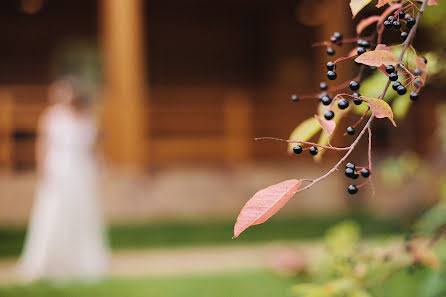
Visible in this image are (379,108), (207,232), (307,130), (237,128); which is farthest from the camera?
(237,128)

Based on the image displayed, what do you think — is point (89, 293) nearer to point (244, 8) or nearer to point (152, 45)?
point (152, 45)

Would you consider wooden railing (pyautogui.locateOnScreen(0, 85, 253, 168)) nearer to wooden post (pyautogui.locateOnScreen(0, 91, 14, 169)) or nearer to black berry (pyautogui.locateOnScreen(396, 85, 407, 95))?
wooden post (pyautogui.locateOnScreen(0, 91, 14, 169))

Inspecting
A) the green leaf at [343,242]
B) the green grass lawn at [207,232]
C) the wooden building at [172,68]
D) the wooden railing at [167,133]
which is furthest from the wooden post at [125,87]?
the green leaf at [343,242]

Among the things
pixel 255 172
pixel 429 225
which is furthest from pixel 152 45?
pixel 429 225

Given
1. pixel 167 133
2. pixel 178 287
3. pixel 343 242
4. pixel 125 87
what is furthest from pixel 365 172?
pixel 167 133

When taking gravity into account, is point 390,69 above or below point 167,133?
above

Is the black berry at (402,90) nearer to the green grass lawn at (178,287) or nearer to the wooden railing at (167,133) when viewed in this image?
the green grass lawn at (178,287)

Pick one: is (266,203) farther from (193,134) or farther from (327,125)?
(193,134)
